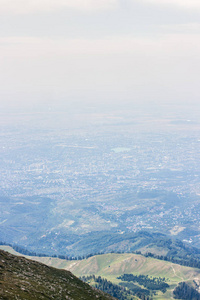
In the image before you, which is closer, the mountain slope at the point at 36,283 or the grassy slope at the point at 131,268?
the mountain slope at the point at 36,283

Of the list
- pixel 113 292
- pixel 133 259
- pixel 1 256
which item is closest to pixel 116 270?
pixel 133 259

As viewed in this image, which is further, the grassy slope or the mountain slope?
the grassy slope

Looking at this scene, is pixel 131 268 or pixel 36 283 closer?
pixel 36 283

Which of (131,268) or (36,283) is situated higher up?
(36,283)

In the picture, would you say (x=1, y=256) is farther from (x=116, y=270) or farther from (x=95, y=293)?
(x=116, y=270)

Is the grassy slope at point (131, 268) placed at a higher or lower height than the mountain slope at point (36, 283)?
lower
